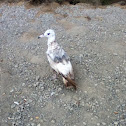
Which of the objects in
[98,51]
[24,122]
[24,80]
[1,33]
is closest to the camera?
[24,122]

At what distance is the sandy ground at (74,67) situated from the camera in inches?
156

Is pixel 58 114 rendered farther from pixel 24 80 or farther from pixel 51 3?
pixel 51 3

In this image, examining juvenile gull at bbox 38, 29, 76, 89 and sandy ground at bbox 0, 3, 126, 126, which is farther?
juvenile gull at bbox 38, 29, 76, 89

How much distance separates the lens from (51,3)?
8797mm

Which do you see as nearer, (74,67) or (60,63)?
(60,63)

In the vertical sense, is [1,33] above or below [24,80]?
above

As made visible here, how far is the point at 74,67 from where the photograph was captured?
204 inches

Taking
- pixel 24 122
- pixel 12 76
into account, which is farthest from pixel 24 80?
pixel 24 122

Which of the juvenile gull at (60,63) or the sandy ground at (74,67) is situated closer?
the sandy ground at (74,67)

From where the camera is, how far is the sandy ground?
13.0 ft

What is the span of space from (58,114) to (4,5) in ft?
22.7

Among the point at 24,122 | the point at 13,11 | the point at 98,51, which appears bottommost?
the point at 24,122

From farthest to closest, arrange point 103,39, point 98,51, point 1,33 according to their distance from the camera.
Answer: point 1,33, point 103,39, point 98,51

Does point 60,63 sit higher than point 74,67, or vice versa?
point 60,63
